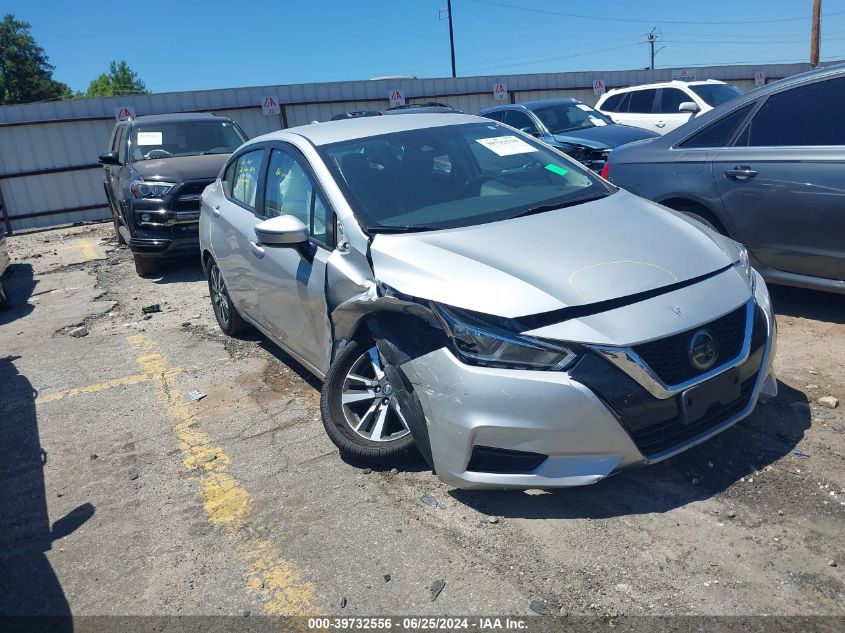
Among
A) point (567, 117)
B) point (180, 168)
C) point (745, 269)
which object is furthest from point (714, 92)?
point (745, 269)

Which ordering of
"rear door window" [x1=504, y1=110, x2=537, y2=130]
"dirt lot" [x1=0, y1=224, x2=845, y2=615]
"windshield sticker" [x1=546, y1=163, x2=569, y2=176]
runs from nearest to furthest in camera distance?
"dirt lot" [x1=0, y1=224, x2=845, y2=615] < "windshield sticker" [x1=546, y1=163, x2=569, y2=176] < "rear door window" [x1=504, y1=110, x2=537, y2=130]

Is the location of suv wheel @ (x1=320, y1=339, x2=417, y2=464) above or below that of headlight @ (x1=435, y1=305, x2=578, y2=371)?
below

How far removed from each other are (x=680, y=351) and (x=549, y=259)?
68cm

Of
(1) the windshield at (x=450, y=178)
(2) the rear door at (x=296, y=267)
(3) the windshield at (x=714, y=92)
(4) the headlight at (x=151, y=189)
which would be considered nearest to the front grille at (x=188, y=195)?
(4) the headlight at (x=151, y=189)

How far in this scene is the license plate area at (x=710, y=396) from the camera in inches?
114

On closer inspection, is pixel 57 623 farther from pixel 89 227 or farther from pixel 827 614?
pixel 89 227

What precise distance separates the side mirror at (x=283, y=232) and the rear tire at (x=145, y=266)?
227 inches

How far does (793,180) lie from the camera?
473cm

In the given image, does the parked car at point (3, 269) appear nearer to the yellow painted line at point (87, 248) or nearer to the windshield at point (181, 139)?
the windshield at point (181, 139)

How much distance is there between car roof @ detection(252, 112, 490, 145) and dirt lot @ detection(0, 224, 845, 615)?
1.67 meters

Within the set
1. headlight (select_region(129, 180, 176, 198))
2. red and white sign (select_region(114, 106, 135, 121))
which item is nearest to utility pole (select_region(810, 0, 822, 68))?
red and white sign (select_region(114, 106, 135, 121))

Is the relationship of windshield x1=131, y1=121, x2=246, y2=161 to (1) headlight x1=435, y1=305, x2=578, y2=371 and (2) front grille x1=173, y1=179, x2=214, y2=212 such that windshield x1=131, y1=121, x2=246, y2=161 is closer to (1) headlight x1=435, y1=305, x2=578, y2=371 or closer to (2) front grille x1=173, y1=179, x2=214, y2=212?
(2) front grille x1=173, y1=179, x2=214, y2=212

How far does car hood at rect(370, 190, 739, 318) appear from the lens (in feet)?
9.57

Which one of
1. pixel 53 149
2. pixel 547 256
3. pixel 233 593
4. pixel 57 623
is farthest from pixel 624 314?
pixel 53 149
